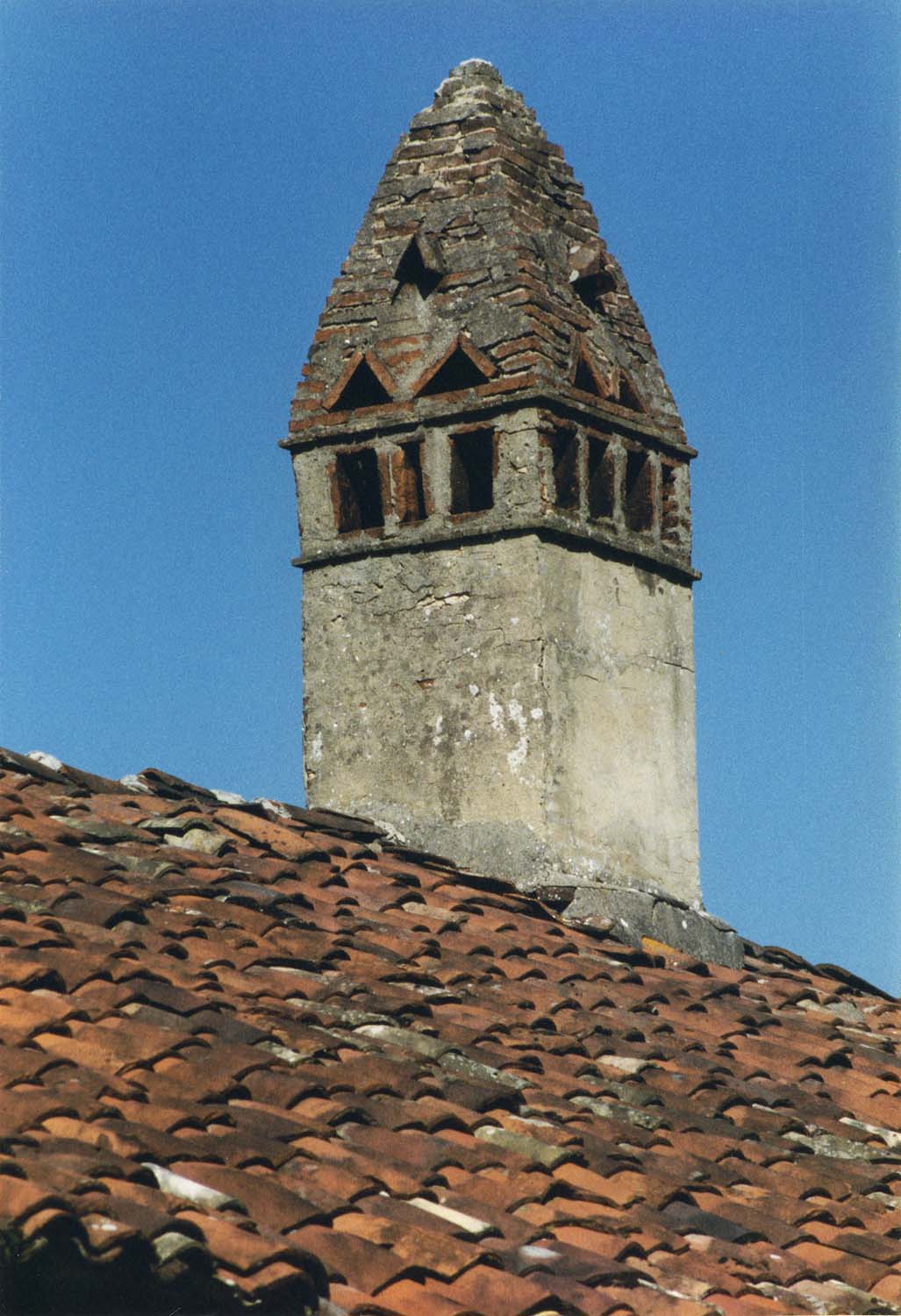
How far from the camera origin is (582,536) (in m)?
8.47

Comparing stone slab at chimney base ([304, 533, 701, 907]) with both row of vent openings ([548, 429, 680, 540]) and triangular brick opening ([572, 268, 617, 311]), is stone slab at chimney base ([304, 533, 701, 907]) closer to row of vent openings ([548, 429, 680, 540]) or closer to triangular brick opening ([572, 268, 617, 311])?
row of vent openings ([548, 429, 680, 540])

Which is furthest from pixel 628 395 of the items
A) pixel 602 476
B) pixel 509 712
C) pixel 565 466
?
pixel 509 712

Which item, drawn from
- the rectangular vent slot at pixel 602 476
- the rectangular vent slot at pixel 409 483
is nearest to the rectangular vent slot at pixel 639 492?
the rectangular vent slot at pixel 602 476

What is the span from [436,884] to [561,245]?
307 centimetres

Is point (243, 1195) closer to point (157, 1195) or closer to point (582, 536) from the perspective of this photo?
point (157, 1195)

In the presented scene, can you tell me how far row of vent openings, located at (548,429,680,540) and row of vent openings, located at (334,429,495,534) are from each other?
29 centimetres

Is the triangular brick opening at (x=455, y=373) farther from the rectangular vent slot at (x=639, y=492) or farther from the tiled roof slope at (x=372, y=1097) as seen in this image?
the tiled roof slope at (x=372, y=1097)

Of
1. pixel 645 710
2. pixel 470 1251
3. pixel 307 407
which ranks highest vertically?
pixel 307 407

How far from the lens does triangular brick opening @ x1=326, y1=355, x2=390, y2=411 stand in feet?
28.9

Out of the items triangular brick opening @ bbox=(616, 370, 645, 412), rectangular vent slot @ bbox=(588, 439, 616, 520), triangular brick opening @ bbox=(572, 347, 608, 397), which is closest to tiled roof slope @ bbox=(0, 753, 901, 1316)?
rectangular vent slot @ bbox=(588, 439, 616, 520)

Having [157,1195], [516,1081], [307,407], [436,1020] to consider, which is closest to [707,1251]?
[516,1081]

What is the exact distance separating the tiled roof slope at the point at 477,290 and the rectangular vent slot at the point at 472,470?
0.56 ft

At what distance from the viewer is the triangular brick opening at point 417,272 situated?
345 inches

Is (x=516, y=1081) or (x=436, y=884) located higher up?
(x=436, y=884)
